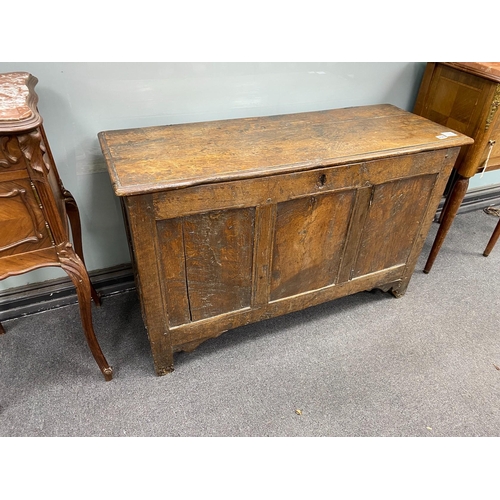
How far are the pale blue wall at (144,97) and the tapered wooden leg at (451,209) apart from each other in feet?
1.69

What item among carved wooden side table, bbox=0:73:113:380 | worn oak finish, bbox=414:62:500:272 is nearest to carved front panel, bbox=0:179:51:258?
carved wooden side table, bbox=0:73:113:380

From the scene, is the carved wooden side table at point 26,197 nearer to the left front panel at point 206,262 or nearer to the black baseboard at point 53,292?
the left front panel at point 206,262

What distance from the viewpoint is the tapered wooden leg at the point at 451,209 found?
1.75 metres

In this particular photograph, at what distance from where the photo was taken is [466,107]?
1.62 meters

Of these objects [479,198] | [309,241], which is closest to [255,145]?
[309,241]

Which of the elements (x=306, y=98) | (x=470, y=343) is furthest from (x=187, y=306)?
(x=470, y=343)

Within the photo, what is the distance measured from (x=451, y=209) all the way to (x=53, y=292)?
74.9 inches

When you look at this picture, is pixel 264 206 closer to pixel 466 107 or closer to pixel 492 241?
pixel 466 107

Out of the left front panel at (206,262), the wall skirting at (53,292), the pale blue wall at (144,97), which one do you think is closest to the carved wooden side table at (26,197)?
the pale blue wall at (144,97)

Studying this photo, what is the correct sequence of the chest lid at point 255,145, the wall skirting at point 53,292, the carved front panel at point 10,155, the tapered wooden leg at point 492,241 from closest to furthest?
the carved front panel at point 10,155 < the chest lid at point 255,145 < the wall skirting at point 53,292 < the tapered wooden leg at point 492,241

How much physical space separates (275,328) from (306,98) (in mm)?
1036

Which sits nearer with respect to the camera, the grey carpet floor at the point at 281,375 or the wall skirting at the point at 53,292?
the grey carpet floor at the point at 281,375

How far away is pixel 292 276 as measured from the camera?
Result: 4.91ft
